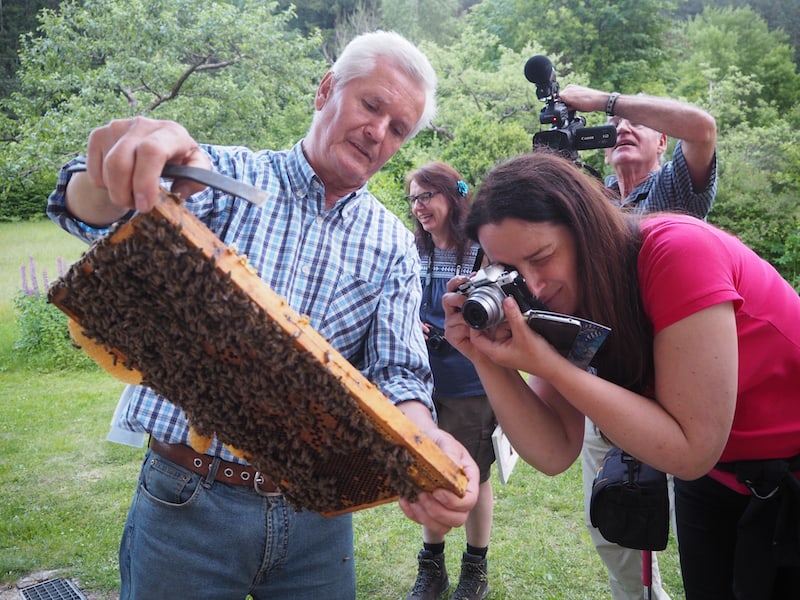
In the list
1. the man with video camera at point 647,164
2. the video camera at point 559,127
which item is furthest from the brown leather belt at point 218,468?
the video camera at point 559,127

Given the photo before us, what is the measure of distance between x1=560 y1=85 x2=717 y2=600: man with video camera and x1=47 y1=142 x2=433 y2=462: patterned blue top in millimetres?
1471

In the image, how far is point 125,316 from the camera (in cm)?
154

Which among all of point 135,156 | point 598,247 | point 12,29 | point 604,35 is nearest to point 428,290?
point 598,247

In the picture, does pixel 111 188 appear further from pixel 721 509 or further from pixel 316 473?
pixel 721 509

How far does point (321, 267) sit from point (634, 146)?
2.55m

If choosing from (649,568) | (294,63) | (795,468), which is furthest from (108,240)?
(294,63)

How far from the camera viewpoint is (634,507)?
242 cm

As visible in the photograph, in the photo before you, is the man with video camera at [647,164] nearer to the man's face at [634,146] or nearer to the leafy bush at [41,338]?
the man's face at [634,146]

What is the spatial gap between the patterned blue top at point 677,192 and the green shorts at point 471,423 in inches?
71.1

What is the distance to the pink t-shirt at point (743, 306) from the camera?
176 cm

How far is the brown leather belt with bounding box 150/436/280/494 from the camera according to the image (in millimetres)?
1876

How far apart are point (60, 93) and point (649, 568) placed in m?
11.2

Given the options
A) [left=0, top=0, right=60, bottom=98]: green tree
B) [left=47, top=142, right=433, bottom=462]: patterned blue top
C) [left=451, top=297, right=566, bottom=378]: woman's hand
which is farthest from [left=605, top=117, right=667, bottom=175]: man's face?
[left=0, top=0, right=60, bottom=98]: green tree

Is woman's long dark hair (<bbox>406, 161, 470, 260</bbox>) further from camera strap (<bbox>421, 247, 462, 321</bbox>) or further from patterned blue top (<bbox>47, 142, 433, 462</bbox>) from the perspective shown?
patterned blue top (<bbox>47, 142, 433, 462</bbox>)
